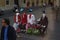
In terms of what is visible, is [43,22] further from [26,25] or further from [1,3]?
[1,3]

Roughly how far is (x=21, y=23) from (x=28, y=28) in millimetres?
614

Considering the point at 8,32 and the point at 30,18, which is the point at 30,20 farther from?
the point at 8,32

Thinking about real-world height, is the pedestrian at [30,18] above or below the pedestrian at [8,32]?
below

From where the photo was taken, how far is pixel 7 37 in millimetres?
8469

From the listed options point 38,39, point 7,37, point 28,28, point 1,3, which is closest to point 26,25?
point 28,28

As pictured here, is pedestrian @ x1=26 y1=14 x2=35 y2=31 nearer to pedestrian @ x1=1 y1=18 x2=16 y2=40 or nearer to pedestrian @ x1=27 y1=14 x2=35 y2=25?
pedestrian @ x1=27 y1=14 x2=35 y2=25

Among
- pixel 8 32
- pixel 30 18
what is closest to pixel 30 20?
pixel 30 18

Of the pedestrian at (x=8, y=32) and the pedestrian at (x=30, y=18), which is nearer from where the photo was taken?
the pedestrian at (x=8, y=32)

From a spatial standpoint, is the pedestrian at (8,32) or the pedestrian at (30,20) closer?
the pedestrian at (8,32)

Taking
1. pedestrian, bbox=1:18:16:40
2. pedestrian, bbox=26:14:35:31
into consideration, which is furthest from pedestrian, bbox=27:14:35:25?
pedestrian, bbox=1:18:16:40

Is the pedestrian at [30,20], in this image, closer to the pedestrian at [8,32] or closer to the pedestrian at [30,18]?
the pedestrian at [30,18]

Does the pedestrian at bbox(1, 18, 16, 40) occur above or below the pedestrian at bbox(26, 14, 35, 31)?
above

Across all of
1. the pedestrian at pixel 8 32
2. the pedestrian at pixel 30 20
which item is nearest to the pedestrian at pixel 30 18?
the pedestrian at pixel 30 20

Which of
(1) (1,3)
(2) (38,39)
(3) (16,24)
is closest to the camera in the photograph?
(2) (38,39)
